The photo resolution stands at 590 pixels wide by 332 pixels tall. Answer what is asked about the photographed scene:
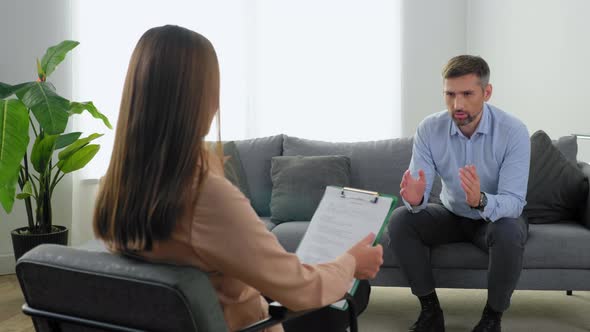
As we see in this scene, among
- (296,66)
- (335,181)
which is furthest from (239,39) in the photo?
(335,181)

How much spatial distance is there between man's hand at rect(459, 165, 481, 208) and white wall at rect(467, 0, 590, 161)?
5.37ft

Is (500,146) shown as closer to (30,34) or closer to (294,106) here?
(294,106)

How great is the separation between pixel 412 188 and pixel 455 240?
393mm

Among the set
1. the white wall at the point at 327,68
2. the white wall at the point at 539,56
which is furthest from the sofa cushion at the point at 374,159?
the white wall at the point at 327,68

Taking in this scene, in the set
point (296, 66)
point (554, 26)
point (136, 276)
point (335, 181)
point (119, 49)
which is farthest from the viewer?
point (296, 66)

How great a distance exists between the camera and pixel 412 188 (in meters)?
2.83

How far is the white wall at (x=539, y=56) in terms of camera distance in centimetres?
404

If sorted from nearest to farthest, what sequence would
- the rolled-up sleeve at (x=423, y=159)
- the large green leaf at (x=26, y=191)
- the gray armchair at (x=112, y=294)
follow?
the gray armchair at (x=112, y=294) < the rolled-up sleeve at (x=423, y=159) < the large green leaf at (x=26, y=191)

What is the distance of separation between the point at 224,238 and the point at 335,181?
8.02 ft

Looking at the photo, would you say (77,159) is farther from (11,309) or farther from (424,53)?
(424,53)

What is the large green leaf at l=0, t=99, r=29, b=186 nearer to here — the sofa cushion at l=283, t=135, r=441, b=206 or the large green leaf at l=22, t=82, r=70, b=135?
the large green leaf at l=22, t=82, r=70, b=135

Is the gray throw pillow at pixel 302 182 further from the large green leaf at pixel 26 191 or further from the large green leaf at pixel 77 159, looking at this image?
the large green leaf at pixel 26 191

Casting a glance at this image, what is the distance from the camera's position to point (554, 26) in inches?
167

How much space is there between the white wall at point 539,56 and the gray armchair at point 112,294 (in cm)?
337
